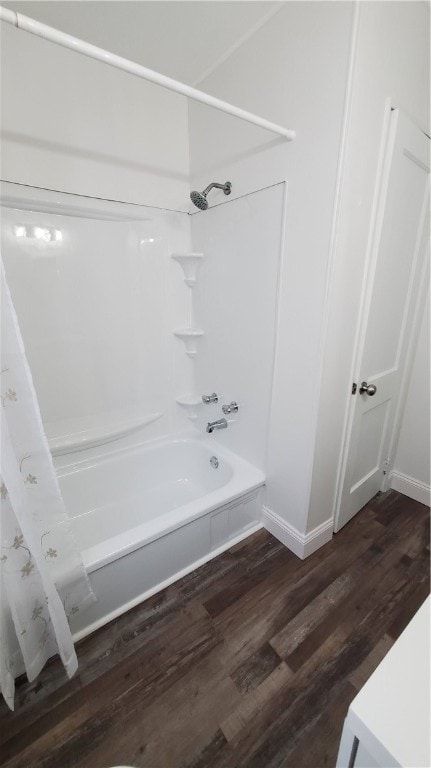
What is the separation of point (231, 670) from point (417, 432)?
5.46ft

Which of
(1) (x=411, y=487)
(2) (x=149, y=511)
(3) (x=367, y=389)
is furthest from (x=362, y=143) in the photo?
(2) (x=149, y=511)

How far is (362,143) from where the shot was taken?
1096 millimetres

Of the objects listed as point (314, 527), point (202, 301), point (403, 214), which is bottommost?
point (314, 527)

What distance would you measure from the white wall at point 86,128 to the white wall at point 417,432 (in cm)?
179

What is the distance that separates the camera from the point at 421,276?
167 cm

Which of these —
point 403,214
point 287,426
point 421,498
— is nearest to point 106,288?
point 287,426

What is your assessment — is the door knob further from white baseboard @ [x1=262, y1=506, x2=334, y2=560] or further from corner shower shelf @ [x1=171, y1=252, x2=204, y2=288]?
corner shower shelf @ [x1=171, y1=252, x2=204, y2=288]

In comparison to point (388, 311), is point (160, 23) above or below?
above

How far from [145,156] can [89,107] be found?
316mm

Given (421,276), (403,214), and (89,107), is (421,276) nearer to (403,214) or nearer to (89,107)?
(403,214)

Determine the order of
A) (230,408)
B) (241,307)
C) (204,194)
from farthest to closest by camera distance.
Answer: (230,408) → (241,307) → (204,194)

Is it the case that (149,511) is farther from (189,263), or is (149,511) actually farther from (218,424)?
(189,263)

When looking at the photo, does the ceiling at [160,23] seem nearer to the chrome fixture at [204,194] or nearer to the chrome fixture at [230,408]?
the chrome fixture at [204,194]

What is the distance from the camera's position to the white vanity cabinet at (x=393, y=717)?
1.30ft
